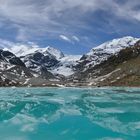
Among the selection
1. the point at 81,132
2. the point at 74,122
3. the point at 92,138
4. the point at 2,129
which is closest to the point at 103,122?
the point at 74,122

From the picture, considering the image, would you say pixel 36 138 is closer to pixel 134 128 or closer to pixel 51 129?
pixel 51 129

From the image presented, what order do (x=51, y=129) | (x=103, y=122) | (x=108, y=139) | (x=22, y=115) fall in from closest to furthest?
(x=108, y=139)
(x=51, y=129)
(x=103, y=122)
(x=22, y=115)

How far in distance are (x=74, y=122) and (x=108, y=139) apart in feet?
35.2

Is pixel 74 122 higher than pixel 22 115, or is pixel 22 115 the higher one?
pixel 22 115

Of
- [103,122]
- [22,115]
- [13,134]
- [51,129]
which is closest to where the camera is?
[13,134]

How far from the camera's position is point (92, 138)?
3166 cm

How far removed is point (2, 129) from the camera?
36.6 m

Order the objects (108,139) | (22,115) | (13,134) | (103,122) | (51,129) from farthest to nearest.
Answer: (22,115) → (103,122) → (51,129) → (13,134) → (108,139)

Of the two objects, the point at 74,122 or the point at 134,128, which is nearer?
the point at 134,128

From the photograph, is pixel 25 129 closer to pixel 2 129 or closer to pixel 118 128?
pixel 2 129

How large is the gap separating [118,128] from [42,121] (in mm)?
10103

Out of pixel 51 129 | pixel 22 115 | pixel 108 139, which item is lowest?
pixel 108 139

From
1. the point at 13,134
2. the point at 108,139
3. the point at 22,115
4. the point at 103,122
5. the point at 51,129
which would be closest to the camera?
the point at 108,139

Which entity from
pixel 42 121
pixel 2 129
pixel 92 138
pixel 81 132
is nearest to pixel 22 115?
pixel 42 121
